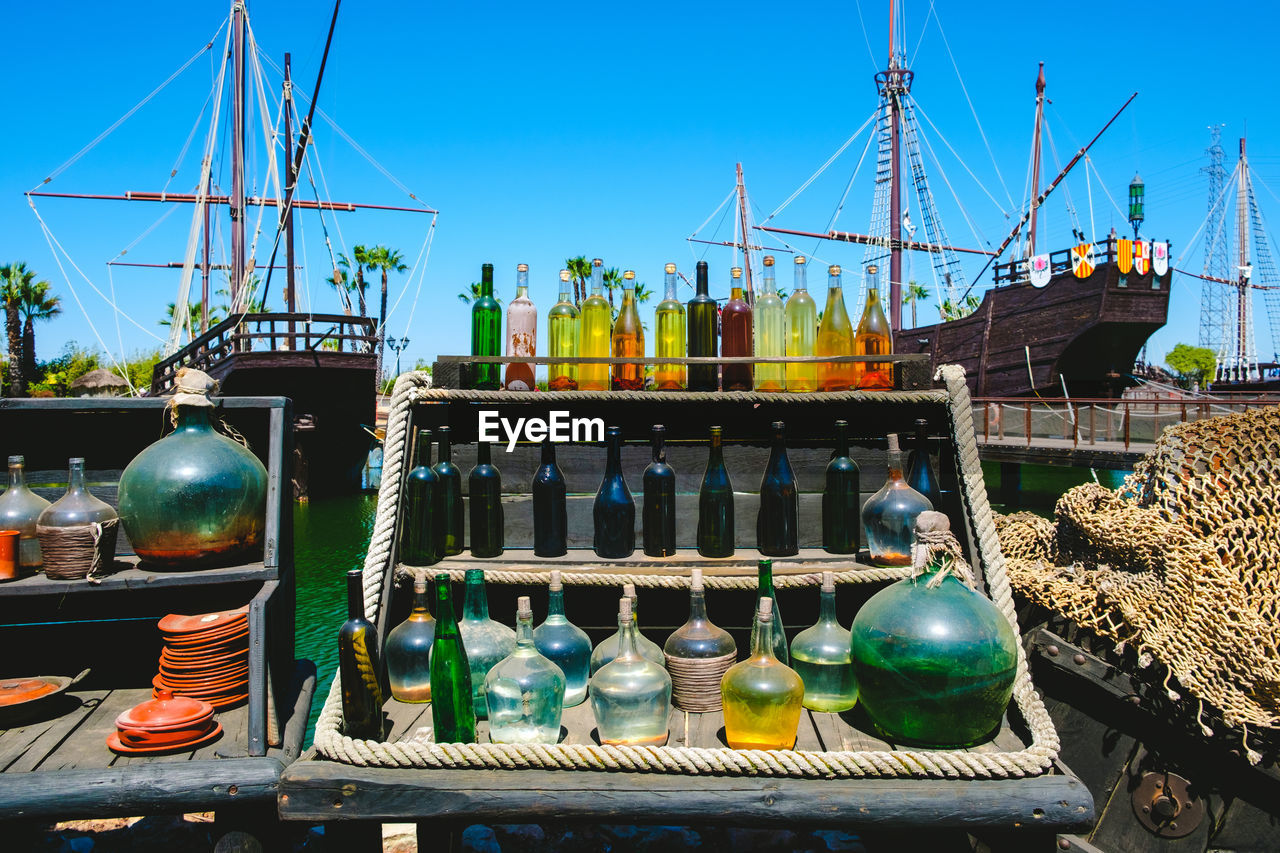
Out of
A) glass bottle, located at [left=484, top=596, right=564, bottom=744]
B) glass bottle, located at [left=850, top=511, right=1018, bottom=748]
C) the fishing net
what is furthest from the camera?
the fishing net

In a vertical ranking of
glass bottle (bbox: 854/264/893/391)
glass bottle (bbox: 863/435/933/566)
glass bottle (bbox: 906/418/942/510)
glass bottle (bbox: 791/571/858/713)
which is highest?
glass bottle (bbox: 854/264/893/391)

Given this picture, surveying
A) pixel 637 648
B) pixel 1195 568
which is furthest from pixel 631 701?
pixel 1195 568

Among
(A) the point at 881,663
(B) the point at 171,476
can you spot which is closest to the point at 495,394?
(B) the point at 171,476

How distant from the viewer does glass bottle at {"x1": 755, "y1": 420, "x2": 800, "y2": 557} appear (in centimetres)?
302

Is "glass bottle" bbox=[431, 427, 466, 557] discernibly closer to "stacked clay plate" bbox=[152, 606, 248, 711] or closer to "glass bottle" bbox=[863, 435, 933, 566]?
"stacked clay plate" bbox=[152, 606, 248, 711]

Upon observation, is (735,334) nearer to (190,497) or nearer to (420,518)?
(420,518)

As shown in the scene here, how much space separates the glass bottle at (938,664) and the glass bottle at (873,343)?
84 centimetres

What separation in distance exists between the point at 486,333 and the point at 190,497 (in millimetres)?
1203

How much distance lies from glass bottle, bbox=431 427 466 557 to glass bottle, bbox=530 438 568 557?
31 cm

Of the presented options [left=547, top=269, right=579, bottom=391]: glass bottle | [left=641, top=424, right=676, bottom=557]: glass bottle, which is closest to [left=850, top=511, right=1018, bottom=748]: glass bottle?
[left=641, top=424, right=676, bottom=557]: glass bottle

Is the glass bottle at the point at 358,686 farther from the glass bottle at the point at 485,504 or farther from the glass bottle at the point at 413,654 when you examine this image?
the glass bottle at the point at 485,504

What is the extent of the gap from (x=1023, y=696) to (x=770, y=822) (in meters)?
0.92

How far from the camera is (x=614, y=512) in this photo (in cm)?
→ 300

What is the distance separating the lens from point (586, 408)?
2971 mm
